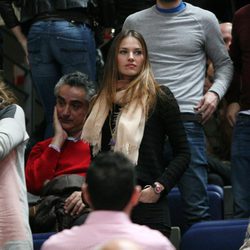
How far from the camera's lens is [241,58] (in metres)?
5.18

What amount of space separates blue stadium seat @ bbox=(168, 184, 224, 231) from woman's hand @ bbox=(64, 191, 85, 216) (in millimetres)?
781

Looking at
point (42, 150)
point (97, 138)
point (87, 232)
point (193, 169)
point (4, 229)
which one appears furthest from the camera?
point (42, 150)

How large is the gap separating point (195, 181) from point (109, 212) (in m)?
2.29

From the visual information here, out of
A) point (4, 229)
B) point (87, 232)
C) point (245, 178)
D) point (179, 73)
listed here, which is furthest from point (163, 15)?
Result: point (87, 232)

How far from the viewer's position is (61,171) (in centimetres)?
515

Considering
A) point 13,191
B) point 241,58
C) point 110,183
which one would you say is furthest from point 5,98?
point 110,183

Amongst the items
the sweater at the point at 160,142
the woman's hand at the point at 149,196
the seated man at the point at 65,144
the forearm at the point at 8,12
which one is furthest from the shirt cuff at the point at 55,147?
the forearm at the point at 8,12

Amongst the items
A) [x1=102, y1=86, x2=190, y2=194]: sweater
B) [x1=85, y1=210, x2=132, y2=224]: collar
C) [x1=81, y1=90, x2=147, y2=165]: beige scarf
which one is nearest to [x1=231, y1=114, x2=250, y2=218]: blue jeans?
[x1=102, y1=86, x2=190, y2=194]: sweater

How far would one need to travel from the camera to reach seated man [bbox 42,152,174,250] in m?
2.70

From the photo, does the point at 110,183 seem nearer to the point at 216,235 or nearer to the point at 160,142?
the point at 160,142

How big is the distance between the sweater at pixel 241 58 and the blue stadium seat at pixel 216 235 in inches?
27.0

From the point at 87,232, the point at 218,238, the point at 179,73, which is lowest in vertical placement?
the point at 218,238

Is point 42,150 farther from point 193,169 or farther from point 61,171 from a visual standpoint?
point 193,169

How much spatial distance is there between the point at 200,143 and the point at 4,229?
135 centimetres
